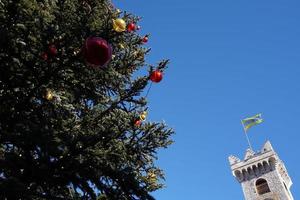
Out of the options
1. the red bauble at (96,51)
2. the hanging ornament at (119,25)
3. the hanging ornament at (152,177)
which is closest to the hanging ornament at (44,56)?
the hanging ornament at (119,25)

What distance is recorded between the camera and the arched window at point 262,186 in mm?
37469

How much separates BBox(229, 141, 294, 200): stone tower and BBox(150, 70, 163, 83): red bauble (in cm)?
3311

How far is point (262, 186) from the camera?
38219mm

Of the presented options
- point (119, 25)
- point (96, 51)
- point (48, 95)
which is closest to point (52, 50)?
point (48, 95)

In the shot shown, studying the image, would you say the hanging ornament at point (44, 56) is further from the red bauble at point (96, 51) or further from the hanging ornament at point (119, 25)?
the red bauble at point (96, 51)

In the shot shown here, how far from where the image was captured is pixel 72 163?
6129 millimetres

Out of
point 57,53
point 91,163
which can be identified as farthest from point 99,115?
point 57,53

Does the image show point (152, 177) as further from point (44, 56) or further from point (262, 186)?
point (262, 186)

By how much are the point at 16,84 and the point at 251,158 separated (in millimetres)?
37952

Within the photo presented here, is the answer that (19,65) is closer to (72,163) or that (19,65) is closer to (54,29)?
(54,29)

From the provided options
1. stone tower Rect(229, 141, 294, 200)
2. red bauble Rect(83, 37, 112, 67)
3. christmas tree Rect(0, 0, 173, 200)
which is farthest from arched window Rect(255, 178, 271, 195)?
red bauble Rect(83, 37, 112, 67)

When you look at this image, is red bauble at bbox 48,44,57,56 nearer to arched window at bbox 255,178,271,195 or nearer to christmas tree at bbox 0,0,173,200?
christmas tree at bbox 0,0,173,200

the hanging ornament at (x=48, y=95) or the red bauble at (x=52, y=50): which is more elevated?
the red bauble at (x=52, y=50)

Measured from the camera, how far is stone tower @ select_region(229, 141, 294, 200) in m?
37.1
